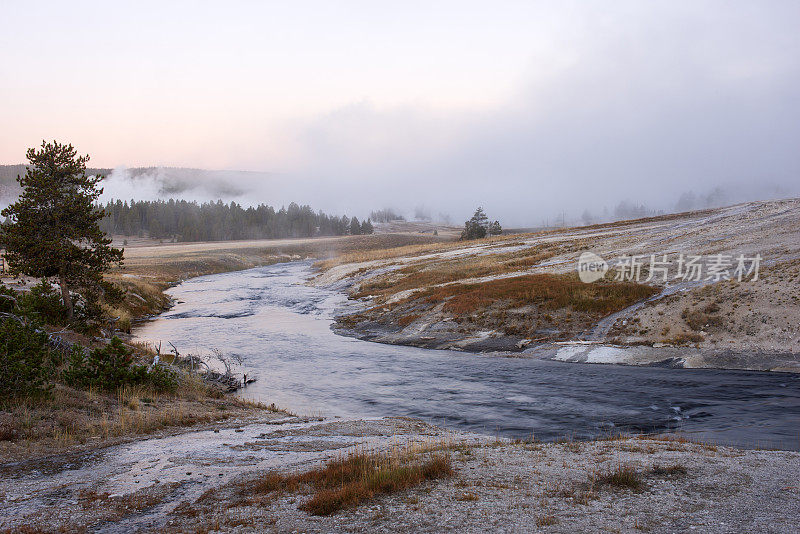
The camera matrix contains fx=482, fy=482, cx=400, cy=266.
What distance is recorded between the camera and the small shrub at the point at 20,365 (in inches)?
559

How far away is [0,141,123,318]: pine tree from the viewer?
2345cm

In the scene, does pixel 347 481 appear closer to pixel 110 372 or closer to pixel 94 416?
pixel 94 416

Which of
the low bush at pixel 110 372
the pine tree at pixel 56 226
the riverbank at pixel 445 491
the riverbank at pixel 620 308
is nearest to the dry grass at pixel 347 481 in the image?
the riverbank at pixel 445 491

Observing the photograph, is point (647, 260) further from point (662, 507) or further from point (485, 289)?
point (662, 507)

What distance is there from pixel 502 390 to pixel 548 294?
54.5 feet

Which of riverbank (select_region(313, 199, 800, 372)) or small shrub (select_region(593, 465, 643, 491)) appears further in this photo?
riverbank (select_region(313, 199, 800, 372))

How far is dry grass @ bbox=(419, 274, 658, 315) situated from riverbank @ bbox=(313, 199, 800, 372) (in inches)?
3.8

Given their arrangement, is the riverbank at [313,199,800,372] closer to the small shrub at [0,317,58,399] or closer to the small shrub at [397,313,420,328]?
the small shrub at [397,313,420,328]

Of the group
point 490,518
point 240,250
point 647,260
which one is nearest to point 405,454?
point 490,518

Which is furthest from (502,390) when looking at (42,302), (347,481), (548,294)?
(42,302)

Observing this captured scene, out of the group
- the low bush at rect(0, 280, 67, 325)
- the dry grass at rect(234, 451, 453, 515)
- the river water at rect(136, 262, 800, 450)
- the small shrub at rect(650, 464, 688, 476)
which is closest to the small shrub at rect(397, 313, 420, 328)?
the river water at rect(136, 262, 800, 450)

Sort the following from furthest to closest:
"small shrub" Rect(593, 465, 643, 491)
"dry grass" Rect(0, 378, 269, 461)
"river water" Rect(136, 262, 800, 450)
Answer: "river water" Rect(136, 262, 800, 450) < "dry grass" Rect(0, 378, 269, 461) < "small shrub" Rect(593, 465, 643, 491)

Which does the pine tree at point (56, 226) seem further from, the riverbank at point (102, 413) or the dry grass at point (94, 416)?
the dry grass at point (94, 416)

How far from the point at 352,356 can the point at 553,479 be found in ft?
74.3
